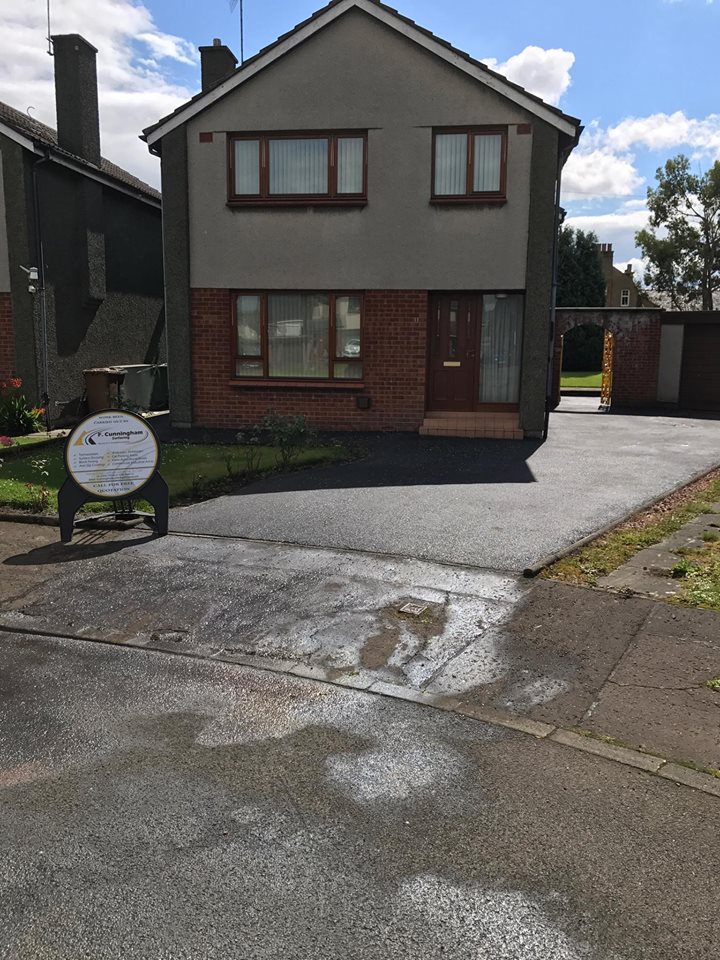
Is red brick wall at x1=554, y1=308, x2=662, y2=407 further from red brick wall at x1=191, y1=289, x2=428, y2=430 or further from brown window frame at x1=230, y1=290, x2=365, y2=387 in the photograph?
brown window frame at x1=230, y1=290, x2=365, y2=387

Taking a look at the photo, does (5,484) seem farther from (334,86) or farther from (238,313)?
(334,86)

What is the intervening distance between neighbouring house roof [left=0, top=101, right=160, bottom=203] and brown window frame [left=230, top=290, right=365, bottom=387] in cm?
436

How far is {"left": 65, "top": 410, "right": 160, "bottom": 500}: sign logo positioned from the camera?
7766 mm

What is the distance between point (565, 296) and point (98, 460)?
3709 cm

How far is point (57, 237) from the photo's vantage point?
15836 millimetres

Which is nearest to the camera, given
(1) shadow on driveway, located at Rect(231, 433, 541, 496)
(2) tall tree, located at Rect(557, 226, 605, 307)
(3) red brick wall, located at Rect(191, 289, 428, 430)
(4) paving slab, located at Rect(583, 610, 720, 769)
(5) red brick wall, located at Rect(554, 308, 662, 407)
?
(4) paving slab, located at Rect(583, 610, 720, 769)

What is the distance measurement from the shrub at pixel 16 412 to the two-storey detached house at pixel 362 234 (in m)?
2.62

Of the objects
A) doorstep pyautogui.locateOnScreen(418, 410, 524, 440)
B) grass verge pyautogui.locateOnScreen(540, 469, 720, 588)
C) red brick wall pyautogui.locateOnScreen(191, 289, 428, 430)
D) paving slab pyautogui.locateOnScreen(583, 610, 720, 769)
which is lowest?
paving slab pyautogui.locateOnScreen(583, 610, 720, 769)

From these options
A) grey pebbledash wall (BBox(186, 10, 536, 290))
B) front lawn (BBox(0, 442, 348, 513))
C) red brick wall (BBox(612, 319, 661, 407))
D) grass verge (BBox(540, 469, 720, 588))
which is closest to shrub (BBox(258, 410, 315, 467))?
front lawn (BBox(0, 442, 348, 513))

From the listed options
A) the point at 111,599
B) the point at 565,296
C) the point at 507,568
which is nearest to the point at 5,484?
the point at 111,599

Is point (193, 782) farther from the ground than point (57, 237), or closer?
closer

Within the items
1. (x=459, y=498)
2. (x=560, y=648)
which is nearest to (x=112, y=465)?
(x=459, y=498)

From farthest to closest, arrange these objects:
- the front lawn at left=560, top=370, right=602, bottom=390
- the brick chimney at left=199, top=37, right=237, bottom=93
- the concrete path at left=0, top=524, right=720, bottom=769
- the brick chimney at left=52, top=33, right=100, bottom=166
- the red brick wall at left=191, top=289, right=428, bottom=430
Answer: the front lawn at left=560, top=370, right=602, bottom=390 → the brick chimney at left=199, top=37, right=237, bottom=93 → the brick chimney at left=52, top=33, right=100, bottom=166 → the red brick wall at left=191, top=289, right=428, bottom=430 → the concrete path at left=0, top=524, right=720, bottom=769

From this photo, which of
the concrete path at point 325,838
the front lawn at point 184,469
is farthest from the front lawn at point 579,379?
the concrete path at point 325,838
